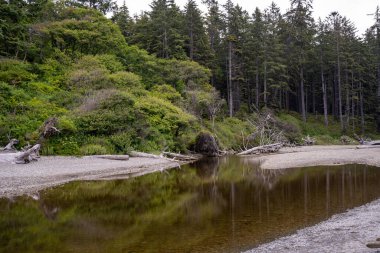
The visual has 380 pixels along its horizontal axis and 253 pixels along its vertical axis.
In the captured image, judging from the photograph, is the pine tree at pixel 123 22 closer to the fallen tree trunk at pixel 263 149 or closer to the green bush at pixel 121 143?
the fallen tree trunk at pixel 263 149

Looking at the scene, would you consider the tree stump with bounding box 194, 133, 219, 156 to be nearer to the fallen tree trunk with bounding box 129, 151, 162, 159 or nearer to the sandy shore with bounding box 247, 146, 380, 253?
the fallen tree trunk with bounding box 129, 151, 162, 159

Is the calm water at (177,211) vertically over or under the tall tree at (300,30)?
under

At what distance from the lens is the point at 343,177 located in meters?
18.7

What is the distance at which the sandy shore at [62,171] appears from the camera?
50.2 feet

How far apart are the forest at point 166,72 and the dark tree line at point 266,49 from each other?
19 centimetres

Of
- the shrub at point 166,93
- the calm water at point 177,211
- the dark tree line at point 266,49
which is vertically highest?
the dark tree line at point 266,49

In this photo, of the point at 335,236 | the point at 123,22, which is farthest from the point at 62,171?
the point at 123,22

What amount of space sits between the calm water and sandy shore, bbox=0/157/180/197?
117cm

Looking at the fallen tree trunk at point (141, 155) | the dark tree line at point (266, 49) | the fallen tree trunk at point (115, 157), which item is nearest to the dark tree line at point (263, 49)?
the dark tree line at point (266, 49)

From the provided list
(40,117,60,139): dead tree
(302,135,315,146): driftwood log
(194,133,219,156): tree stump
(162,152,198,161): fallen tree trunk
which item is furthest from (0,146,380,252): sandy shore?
(302,135,315,146): driftwood log

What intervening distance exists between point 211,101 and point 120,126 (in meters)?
13.2

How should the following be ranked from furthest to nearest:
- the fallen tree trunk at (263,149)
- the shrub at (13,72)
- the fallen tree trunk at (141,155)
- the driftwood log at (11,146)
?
the fallen tree trunk at (263,149), the shrub at (13,72), the fallen tree trunk at (141,155), the driftwood log at (11,146)

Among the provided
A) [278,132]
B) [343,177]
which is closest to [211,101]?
[278,132]

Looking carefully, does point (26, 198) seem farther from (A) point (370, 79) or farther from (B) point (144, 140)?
(A) point (370, 79)
